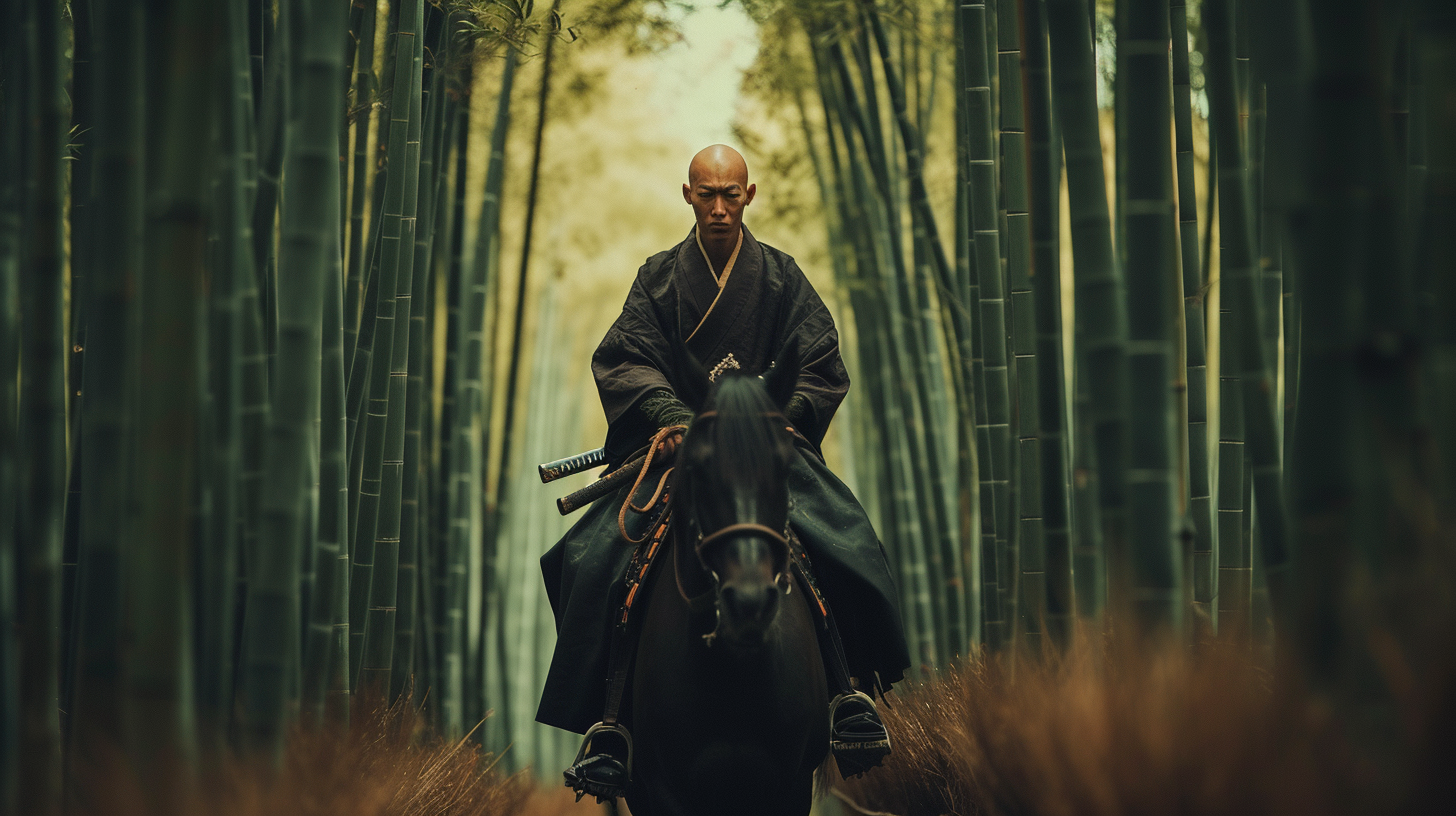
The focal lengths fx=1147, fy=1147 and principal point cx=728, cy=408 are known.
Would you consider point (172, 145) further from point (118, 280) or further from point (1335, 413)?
point (1335, 413)

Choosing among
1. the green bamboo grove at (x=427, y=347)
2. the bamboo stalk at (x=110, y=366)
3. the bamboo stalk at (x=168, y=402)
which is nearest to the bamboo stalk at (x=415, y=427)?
the green bamboo grove at (x=427, y=347)

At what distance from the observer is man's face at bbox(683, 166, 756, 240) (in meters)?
3.34

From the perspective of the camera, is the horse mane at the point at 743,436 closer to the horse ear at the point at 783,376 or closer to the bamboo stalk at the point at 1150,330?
the horse ear at the point at 783,376

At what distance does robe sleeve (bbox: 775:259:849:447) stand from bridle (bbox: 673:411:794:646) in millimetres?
631

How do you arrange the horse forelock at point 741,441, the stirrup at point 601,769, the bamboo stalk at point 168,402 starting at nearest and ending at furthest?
the bamboo stalk at point 168,402 → the horse forelock at point 741,441 → the stirrup at point 601,769

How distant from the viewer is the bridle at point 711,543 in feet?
7.61

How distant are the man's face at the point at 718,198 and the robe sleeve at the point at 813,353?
25 centimetres

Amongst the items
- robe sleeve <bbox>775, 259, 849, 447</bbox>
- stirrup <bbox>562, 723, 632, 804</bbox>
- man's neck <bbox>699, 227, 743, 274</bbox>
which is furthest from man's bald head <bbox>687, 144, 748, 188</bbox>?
stirrup <bbox>562, 723, 632, 804</bbox>

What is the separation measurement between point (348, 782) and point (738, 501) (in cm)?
103

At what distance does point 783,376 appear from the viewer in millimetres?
2631

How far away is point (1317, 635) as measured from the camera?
1.68m

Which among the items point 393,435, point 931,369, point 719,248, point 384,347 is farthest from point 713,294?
point 931,369

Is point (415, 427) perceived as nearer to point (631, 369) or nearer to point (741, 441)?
point (631, 369)

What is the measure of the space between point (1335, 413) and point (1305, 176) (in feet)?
1.17
